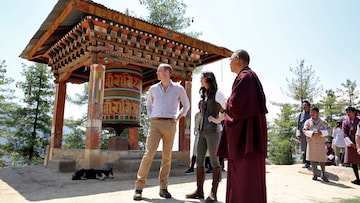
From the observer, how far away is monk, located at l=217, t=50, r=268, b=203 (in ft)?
8.14

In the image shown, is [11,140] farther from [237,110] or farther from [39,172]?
[237,110]

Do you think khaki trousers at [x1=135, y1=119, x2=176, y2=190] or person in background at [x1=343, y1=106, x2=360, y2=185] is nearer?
khaki trousers at [x1=135, y1=119, x2=176, y2=190]

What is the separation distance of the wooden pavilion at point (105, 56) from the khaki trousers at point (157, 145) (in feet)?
9.99

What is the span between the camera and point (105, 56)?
6840mm

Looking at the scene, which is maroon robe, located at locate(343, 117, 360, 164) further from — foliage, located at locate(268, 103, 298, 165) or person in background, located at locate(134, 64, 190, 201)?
foliage, located at locate(268, 103, 298, 165)

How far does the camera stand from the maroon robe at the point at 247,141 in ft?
8.14

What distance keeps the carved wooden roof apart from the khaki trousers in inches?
141

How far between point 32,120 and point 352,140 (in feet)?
57.7

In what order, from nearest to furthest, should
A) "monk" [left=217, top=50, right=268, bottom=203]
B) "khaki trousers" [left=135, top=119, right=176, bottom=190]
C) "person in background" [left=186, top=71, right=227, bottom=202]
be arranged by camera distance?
"monk" [left=217, top=50, right=268, bottom=203], "person in background" [left=186, top=71, right=227, bottom=202], "khaki trousers" [left=135, top=119, right=176, bottom=190]

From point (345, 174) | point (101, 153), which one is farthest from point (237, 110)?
point (345, 174)

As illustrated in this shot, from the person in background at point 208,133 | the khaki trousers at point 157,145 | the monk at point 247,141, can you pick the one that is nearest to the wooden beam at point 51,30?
the khaki trousers at point 157,145

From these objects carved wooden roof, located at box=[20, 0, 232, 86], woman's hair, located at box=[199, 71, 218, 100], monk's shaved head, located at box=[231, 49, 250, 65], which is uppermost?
carved wooden roof, located at box=[20, 0, 232, 86]

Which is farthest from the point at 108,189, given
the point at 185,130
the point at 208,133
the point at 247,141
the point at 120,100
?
the point at 185,130

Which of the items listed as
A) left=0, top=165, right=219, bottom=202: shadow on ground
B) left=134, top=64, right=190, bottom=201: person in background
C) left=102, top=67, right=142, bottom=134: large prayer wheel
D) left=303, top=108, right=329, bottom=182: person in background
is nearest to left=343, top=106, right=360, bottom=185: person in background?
left=303, top=108, right=329, bottom=182: person in background
